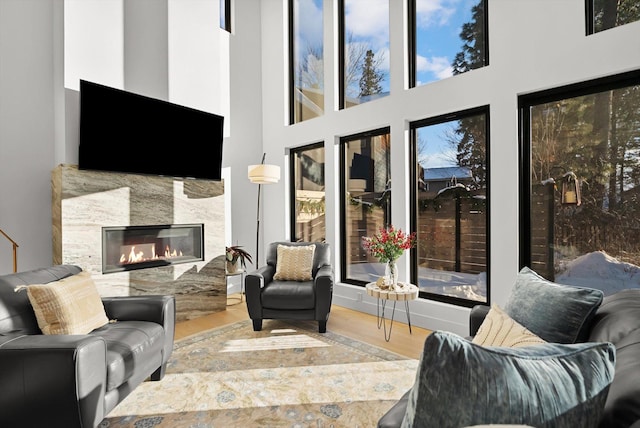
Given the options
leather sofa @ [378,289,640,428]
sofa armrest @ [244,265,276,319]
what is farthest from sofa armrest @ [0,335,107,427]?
sofa armrest @ [244,265,276,319]

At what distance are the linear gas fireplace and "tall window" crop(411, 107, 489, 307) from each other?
8.55 ft

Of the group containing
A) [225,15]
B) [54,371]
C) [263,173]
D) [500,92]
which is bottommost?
[54,371]

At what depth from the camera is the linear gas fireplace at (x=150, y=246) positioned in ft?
11.5

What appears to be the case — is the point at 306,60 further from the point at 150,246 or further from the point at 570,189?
the point at 570,189

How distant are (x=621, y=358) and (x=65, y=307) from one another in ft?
8.58

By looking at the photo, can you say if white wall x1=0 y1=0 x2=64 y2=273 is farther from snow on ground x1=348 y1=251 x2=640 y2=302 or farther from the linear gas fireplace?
snow on ground x1=348 y1=251 x2=640 y2=302

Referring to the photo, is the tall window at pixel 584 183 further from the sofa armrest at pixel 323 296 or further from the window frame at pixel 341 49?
the window frame at pixel 341 49

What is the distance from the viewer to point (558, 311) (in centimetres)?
142

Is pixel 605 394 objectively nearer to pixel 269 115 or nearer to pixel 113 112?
pixel 113 112

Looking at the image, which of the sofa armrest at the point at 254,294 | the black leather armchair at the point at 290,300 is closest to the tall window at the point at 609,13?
the black leather armchair at the point at 290,300

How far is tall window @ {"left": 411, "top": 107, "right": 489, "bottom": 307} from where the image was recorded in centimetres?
342

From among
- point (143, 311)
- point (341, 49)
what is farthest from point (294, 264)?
point (341, 49)

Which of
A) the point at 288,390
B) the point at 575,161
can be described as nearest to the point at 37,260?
the point at 288,390

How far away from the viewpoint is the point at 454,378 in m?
0.76
